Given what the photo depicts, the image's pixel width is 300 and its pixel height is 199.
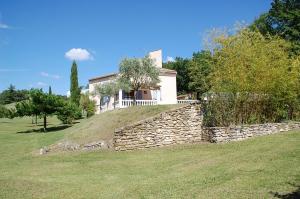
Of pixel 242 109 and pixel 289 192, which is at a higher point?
pixel 242 109

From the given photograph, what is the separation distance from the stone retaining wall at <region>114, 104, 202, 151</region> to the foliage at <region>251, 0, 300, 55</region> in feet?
64.3

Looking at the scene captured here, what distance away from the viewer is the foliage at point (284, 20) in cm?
3319

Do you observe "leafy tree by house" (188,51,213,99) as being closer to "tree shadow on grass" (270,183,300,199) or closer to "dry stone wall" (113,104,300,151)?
"dry stone wall" (113,104,300,151)

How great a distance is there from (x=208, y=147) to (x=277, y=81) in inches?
207

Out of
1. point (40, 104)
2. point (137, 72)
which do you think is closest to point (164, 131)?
point (40, 104)

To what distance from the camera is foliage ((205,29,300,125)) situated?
1602cm

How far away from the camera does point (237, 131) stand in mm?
14844

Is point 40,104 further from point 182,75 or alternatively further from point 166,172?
point 182,75

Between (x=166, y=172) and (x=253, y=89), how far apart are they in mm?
8081

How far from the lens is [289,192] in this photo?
676cm

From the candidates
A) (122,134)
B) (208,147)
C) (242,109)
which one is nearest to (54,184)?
(122,134)

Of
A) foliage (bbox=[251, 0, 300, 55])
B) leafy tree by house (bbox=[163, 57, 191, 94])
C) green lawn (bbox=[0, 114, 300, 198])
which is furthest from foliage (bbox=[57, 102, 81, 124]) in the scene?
leafy tree by house (bbox=[163, 57, 191, 94])

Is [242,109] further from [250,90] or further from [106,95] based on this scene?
[106,95]

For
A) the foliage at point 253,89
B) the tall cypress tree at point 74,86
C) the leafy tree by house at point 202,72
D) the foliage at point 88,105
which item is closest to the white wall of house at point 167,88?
the leafy tree by house at point 202,72
